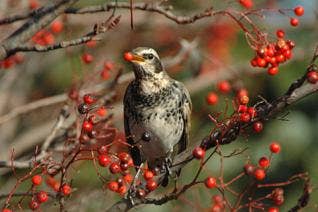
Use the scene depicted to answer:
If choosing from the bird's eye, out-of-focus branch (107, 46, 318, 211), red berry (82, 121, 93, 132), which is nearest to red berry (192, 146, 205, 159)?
out-of-focus branch (107, 46, 318, 211)

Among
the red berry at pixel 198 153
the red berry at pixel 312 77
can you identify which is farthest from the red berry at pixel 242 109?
the red berry at pixel 312 77

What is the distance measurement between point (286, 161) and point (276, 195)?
275 inches

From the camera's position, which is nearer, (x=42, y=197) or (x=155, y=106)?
(x=42, y=197)

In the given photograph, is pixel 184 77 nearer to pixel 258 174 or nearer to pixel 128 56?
pixel 128 56

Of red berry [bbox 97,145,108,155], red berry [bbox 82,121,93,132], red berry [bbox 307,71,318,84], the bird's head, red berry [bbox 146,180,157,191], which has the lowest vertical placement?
the bird's head

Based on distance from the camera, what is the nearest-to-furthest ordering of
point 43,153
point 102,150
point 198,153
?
point 198,153
point 102,150
point 43,153

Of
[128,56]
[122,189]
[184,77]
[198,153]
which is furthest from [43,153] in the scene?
[184,77]

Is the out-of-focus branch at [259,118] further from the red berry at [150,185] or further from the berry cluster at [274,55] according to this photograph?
the berry cluster at [274,55]

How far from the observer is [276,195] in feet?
11.8

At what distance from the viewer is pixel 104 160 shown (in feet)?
13.1

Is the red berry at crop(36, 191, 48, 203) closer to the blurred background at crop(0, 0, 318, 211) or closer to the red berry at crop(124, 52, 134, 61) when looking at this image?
the blurred background at crop(0, 0, 318, 211)

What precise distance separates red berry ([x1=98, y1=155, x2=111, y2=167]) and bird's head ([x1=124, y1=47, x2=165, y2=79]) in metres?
1.40

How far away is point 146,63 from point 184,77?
2486 mm

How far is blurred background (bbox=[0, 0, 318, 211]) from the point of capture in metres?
5.98
